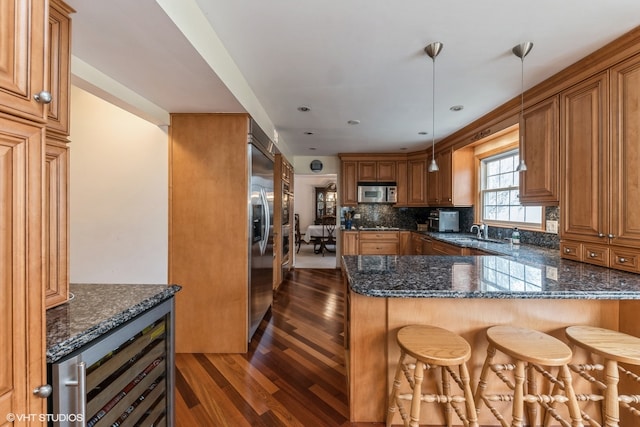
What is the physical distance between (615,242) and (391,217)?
3828mm

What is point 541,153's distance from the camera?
7.54 feet

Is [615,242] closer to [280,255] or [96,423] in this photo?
[96,423]

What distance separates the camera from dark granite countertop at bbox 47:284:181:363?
0.81 meters

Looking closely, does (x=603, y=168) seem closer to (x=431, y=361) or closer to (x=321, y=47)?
(x=431, y=361)

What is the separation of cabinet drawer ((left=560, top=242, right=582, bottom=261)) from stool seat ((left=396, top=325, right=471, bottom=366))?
1362mm

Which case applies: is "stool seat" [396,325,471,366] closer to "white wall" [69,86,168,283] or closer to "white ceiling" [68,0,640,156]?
"white ceiling" [68,0,640,156]

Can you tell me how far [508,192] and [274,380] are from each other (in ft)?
11.4

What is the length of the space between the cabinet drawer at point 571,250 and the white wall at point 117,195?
3.20 m

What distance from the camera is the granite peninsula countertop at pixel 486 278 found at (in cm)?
130

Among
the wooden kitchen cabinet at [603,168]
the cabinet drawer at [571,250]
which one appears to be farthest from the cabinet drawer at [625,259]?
the cabinet drawer at [571,250]

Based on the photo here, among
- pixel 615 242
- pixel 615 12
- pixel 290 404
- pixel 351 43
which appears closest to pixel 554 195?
pixel 615 242

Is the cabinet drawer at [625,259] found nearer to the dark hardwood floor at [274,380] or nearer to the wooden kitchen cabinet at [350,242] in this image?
the dark hardwood floor at [274,380]

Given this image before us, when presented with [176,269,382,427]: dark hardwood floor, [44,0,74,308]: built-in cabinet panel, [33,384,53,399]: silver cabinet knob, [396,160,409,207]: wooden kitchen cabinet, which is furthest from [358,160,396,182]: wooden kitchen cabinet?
[33,384,53,399]: silver cabinet knob

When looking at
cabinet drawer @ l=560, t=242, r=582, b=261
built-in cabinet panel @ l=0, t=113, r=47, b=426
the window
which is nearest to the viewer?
built-in cabinet panel @ l=0, t=113, r=47, b=426
